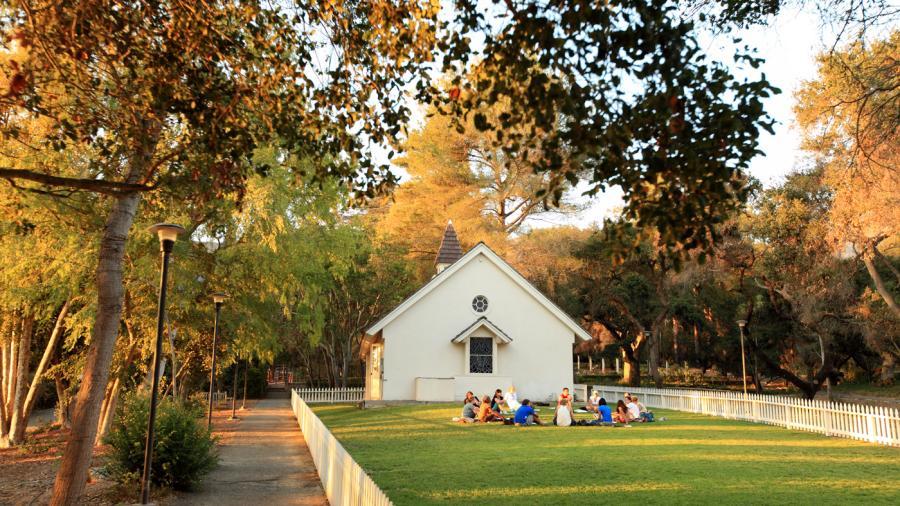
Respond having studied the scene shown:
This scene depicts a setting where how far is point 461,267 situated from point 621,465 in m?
20.5

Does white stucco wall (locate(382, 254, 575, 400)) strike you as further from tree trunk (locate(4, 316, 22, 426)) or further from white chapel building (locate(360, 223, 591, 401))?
tree trunk (locate(4, 316, 22, 426))

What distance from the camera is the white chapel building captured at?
31.7 m

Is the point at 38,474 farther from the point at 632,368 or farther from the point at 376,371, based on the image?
the point at 632,368

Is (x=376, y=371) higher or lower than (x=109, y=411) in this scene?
higher

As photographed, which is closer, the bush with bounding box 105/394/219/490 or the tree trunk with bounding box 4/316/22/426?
the bush with bounding box 105/394/219/490

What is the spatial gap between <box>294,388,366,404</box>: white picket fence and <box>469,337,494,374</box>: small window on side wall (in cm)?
843

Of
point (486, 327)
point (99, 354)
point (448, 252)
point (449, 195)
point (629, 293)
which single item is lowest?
point (99, 354)

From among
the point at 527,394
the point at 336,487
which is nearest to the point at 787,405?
the point at 527,394

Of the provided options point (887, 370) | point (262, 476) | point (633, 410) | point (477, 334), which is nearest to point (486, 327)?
point (477, 334)

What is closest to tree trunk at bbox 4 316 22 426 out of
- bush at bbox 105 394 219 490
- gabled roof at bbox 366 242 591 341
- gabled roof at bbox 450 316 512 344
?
bush at bbox 105 394 219 490

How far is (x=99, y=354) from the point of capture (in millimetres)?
9398

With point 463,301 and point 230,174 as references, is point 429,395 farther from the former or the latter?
point 230,174

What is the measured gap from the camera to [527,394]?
32562 mm

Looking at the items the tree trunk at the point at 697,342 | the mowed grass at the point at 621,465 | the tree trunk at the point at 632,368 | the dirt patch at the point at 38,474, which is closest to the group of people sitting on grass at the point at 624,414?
the mowed grass at the point at 621,465
